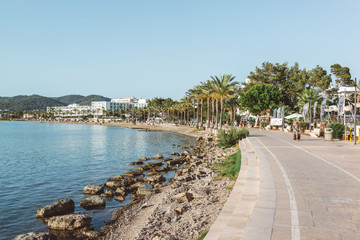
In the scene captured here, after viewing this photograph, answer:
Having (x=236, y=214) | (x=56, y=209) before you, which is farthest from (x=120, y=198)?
(x=236, y=214)

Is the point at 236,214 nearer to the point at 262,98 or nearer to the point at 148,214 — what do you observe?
the point at 148,214

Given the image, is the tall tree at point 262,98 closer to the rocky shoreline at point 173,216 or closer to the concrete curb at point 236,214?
the rocky shoreline at point 173,216

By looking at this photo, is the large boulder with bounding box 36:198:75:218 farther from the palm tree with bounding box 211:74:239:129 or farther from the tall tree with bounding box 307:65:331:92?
the tall tree with bounding box 307:65:331:92

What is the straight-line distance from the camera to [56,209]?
12.0m

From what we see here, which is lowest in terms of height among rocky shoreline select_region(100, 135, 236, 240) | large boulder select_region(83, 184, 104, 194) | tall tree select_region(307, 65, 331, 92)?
large boulder select_region(83, 184, 104, 194)

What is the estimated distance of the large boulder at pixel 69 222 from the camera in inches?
404

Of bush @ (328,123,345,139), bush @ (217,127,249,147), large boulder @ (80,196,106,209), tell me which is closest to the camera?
large boulder @ (80,196,106,209)

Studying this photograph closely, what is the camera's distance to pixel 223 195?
965 centimetres

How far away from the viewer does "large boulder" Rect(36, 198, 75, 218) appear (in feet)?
38.6

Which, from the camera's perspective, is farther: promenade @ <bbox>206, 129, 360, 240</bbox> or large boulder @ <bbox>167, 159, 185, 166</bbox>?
large boulder @ <bbox>167, 159, 185, 166</bbox>

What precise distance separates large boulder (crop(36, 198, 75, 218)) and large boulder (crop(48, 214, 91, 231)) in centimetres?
121

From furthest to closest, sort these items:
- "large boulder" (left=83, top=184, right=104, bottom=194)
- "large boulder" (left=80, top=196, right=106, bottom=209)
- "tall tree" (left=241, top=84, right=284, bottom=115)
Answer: "tall tree" (left=241, top=84, right=284, bottom=115) < "large boulder" (left=83, top=184, right=104, bottom=194) < "large boulder" (left=80, top=196, right=106, bottom=209)

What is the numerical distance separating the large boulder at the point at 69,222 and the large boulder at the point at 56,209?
1.21 m

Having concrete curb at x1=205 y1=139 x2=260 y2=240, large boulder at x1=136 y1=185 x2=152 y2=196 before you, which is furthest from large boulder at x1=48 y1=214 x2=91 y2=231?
concrete curb at x1=205 y1=139 x2=260 y2=240
